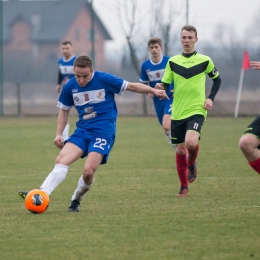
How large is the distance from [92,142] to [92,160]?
0.67 ft

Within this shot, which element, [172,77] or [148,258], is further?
[172,77]

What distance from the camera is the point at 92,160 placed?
21.0 feet

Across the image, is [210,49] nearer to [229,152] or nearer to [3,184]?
[229,152]

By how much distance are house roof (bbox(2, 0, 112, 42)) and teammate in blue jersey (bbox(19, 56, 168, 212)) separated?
20.0 m

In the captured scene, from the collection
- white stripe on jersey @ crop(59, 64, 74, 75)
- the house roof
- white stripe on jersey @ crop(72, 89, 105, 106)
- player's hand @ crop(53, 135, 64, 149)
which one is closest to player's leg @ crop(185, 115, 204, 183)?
white stripe on jersey @ crop(72, 89, 105, 106)

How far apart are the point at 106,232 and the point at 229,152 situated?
7.59 m

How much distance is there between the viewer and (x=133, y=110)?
84.0 feet

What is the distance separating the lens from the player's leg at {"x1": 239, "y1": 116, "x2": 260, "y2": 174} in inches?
236

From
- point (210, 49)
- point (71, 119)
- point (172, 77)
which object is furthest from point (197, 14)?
point (172, 77)

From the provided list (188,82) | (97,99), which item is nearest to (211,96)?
(188,82)

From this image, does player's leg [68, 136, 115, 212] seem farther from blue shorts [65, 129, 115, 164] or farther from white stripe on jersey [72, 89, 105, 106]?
white stripe on jersey [72, 89, 105, 106]

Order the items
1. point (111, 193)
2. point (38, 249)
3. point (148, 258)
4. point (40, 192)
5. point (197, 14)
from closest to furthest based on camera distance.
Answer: point (148, 258)
point (38, 249)
point (40, 192)
point (111, 193)
point (197, 14)

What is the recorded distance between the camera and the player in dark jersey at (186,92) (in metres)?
7.81

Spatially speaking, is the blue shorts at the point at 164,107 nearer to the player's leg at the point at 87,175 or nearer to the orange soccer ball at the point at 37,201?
the player's leg at the point at 87,175
